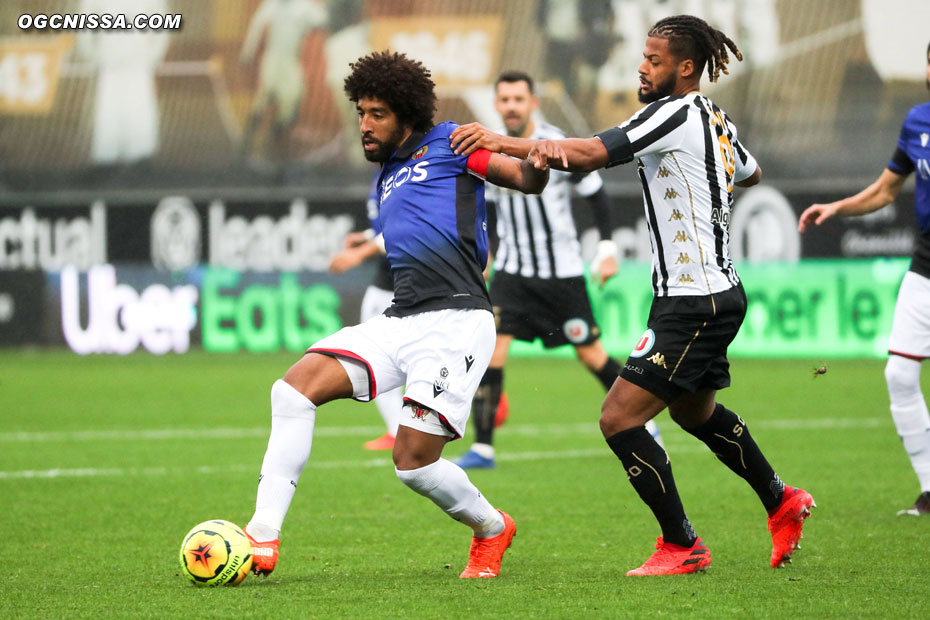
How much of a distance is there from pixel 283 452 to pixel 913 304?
3662 millimetres

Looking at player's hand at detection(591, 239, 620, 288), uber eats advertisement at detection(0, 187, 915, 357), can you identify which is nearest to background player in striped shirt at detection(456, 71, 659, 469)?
player's hand at detection(591, 239, 620, 288)

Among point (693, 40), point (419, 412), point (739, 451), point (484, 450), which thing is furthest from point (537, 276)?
point (419, 412)

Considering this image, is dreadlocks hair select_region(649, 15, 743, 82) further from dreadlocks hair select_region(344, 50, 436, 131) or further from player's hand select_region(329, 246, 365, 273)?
player's hand select_region(329, 246, 365, 273)

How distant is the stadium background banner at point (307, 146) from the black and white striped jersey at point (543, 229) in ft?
31.2

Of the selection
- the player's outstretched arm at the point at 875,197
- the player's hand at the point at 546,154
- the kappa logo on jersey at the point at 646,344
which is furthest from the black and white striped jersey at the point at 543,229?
the player's hand at the point at 546,154

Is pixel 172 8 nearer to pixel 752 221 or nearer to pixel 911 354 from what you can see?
pixel 752 221

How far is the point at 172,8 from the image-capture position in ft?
88.1

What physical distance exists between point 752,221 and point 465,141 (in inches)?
634

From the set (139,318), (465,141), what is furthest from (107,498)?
(139,318)

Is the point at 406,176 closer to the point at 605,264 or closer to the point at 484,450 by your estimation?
the point at 605,264

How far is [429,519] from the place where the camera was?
753cm

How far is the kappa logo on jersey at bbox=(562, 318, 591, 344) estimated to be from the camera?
9867 mm

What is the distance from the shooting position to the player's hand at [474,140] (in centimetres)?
543

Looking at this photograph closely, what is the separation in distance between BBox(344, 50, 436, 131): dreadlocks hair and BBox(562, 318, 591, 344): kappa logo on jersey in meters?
4.33
